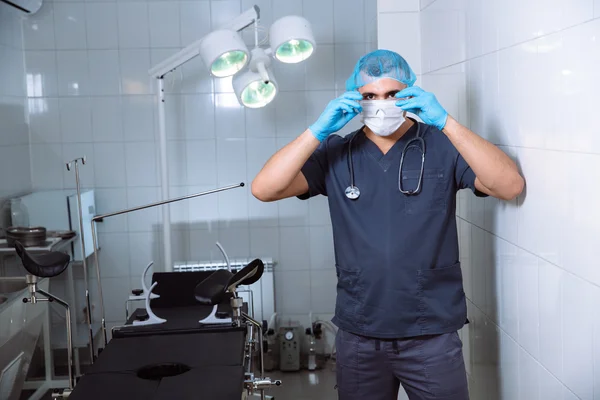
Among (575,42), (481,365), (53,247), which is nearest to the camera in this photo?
(575,42)

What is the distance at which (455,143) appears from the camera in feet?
5.86

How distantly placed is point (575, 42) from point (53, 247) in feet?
9.40

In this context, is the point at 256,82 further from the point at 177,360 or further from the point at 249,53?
the point at 177,360

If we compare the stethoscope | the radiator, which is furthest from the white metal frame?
the stethoscope

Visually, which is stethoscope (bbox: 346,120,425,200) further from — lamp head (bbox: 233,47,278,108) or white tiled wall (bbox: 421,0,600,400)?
lamp head (bbox: 233,47,278,108)

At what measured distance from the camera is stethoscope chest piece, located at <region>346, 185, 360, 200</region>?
1.95 m

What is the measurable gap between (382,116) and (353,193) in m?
0.23

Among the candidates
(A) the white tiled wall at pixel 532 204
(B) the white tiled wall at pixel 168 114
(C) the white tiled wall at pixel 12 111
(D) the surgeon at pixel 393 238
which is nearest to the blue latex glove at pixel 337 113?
(D) the surgeon at pixel 393 238

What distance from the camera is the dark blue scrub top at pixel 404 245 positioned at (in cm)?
190

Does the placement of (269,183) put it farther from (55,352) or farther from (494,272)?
(55,352)

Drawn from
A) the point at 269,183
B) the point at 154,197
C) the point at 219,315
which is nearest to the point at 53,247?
the point at 154,197

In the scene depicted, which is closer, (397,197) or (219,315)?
(397,197)

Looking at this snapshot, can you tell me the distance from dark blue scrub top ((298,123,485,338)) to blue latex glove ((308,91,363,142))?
14cm

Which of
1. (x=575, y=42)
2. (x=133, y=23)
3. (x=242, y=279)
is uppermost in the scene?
(x=133, y=23)
